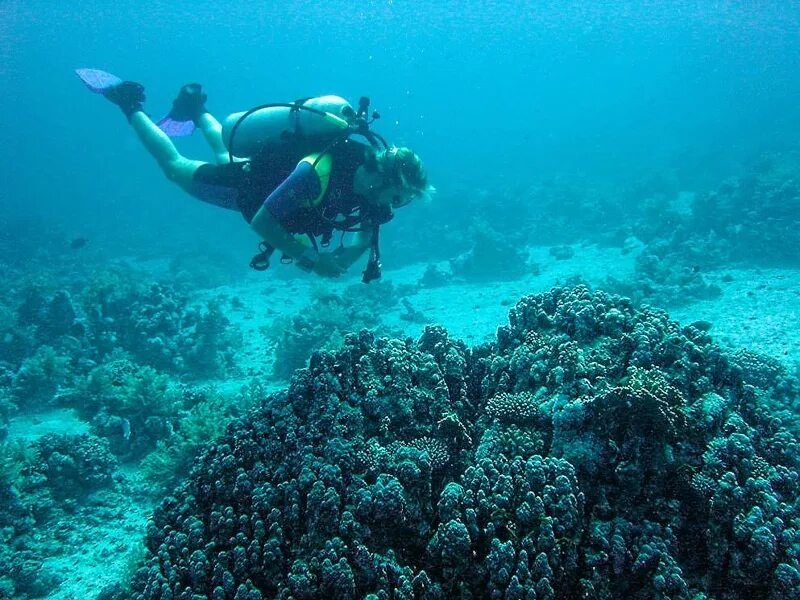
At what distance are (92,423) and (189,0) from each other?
9966cm

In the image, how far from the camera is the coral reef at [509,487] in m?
2.45

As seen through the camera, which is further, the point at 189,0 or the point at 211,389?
the point at 189,0

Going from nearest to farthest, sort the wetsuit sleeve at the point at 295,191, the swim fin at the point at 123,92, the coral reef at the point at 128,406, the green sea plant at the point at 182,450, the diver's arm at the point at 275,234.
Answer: the wetsuit sleeve at the point at 295,191, the diver's arm at the point at 275,234, the green sea plant at the point at 182,450, the coral reef at the point at 128,406, the swim fin at the point at 123,92

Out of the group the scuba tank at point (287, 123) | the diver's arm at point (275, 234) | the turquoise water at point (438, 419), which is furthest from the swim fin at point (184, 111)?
the diver's arm at point (275, 234)

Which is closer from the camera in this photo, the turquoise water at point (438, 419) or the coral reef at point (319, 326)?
the turquoise water at point (438, 419)

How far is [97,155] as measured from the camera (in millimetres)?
93375

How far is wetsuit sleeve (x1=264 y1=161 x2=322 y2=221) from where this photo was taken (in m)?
4.98

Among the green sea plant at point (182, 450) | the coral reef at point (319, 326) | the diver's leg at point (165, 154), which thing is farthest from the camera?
the coral reef at point (319, 326)

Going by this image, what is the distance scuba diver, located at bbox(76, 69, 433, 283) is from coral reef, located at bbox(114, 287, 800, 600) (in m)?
2.09

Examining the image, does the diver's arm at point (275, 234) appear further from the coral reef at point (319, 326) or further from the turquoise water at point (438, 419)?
the coral reef at point (319, 326)

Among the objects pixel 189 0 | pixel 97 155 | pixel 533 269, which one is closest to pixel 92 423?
pixel 533 269

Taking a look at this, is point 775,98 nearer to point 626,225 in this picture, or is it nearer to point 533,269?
point 626,225

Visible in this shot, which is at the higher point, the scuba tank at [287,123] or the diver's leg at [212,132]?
the diver's leg at [212,132]

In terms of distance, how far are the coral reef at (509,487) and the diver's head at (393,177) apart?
7.46 ft
